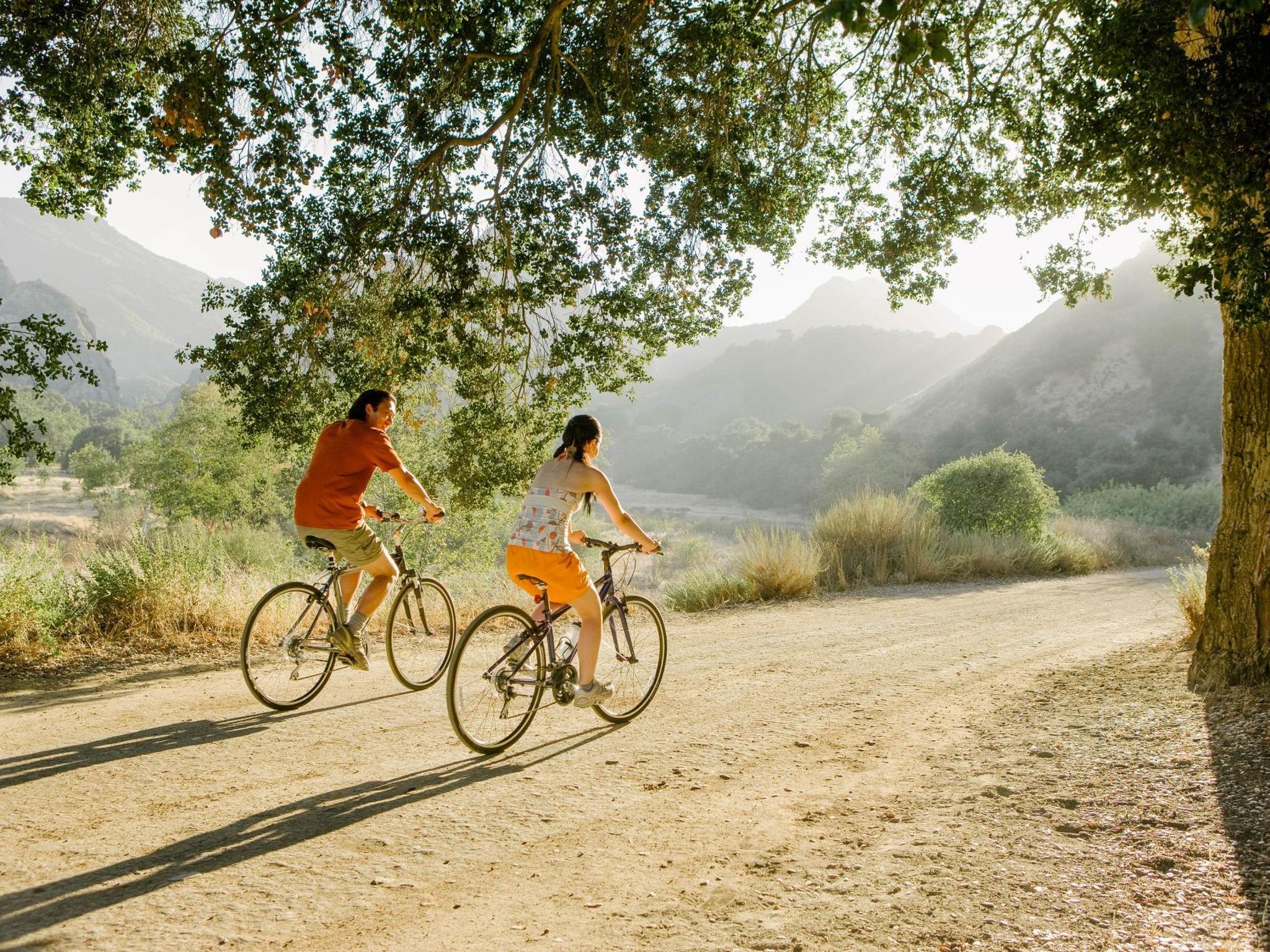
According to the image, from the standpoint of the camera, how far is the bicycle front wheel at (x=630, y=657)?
581 centimetres

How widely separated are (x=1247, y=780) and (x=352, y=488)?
18.2 ft

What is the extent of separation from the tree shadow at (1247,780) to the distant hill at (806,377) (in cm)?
11646

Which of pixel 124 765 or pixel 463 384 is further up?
pixel 463 384

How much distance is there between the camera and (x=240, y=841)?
375 cm

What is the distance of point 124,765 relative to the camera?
188 inches

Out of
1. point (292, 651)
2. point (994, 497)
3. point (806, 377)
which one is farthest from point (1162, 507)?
point (806, 377)

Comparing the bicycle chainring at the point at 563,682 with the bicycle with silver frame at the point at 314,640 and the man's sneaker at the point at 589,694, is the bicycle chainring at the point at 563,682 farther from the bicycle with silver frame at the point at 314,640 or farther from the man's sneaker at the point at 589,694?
the bicycle with silver frame at the point at 314,640

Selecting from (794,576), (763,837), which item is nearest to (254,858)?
(763,837)

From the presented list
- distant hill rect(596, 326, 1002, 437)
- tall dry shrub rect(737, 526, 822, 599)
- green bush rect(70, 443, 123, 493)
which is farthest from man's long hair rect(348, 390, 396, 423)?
distant hill rect(596, 326, 1002, 437)

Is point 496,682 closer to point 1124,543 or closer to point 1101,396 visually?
point 1124,543

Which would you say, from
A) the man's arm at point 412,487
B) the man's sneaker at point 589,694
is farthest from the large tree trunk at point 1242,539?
the man's arm at point 412,487

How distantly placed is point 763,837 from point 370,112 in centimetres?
768

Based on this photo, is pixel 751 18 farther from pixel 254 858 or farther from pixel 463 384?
pixel 254 858

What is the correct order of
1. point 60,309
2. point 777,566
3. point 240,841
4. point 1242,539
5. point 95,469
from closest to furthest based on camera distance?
point 240,841 < point 1242,539 < point 777,566 < point 95,469 < point 60,309
